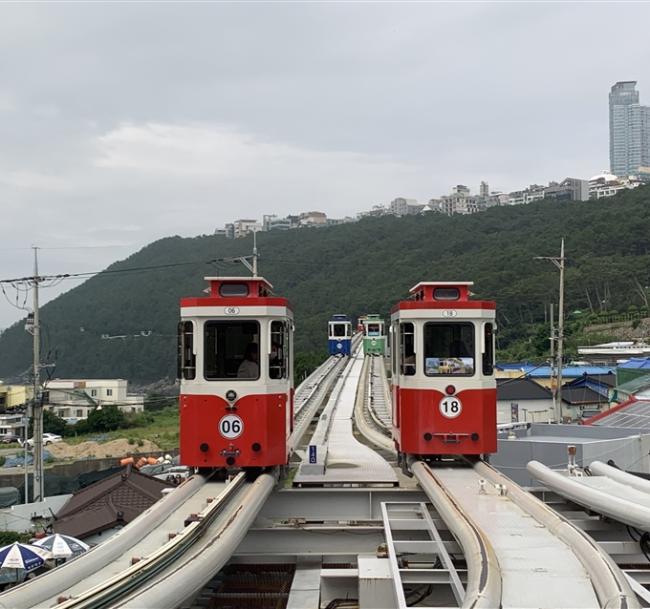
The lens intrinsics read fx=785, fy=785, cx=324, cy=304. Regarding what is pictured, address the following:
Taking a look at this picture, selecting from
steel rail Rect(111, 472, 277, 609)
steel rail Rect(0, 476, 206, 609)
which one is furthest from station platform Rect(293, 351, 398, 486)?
steel rail Rect(0, 476, 206, 609)

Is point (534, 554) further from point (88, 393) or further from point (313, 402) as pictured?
point (88, 393)

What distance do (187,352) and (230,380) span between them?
2.17 ft

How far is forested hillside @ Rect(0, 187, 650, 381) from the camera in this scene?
73.2 meters

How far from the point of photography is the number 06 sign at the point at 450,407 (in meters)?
10.6

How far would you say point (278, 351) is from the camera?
10242 millimetres

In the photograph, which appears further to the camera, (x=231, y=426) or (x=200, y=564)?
(x=231, y=426)

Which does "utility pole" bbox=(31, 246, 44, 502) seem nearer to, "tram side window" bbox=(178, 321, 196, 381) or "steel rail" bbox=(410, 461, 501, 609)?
"tram side window" bbox=(178, 321, 196, 381)

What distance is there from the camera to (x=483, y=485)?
882 centimetres

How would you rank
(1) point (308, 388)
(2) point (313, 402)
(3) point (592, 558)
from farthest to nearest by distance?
(1) point (308, 388), (2) point (313, 402), (3) point (592, 558)

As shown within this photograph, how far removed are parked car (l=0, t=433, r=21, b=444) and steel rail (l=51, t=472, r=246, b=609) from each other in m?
60.3

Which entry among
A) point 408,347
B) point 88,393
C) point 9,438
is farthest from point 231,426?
point 88,393

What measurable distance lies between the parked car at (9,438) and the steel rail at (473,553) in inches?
2356

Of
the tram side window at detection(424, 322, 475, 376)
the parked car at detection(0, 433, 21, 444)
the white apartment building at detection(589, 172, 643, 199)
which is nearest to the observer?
the tram side window at detection(424, 322, 475, 376)

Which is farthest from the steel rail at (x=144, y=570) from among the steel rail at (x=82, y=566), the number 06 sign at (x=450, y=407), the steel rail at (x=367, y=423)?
the steel rail at (x=367, y=423)
